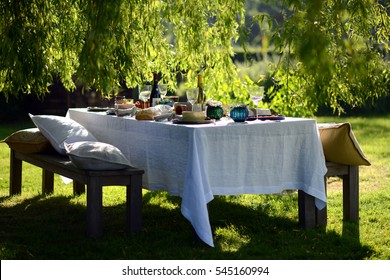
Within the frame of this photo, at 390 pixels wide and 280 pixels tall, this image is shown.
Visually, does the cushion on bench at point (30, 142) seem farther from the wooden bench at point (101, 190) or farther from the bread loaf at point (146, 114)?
the bread loaf at point (146, 114)

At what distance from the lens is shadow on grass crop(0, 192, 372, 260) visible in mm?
4613

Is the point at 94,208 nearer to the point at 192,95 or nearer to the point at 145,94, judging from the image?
the point at 192,95

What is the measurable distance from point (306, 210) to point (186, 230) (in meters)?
0.79

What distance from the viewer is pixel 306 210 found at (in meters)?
5.20

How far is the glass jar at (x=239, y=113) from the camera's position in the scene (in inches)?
199

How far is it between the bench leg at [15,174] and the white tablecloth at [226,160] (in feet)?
5.69

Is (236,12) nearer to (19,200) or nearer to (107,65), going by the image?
(107,65)

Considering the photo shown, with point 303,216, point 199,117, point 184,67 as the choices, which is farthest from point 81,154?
point 184,67

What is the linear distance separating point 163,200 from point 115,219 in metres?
0.83

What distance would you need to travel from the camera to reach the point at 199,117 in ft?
16.3

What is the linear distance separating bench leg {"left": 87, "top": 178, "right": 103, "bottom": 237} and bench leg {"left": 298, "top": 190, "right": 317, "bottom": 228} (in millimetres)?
1310

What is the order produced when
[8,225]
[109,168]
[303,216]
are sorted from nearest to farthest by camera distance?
[109,168] → [303,216] → [8,225]

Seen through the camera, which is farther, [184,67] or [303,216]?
[184,67]
